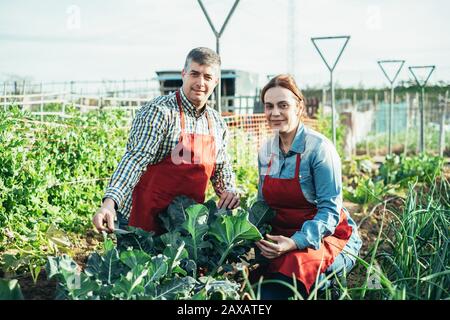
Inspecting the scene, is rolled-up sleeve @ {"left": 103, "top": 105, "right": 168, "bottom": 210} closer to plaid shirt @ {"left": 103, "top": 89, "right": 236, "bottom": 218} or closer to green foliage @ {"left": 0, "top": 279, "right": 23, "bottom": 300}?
plaid shirt @ {"left": 103, "top": 89, "right": 236, "bottom": 218}

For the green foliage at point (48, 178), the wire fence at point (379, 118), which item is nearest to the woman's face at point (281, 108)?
the green foliage at point (48, 178)

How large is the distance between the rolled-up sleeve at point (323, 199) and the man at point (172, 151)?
0.56 meters

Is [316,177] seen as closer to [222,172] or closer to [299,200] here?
[299,200]

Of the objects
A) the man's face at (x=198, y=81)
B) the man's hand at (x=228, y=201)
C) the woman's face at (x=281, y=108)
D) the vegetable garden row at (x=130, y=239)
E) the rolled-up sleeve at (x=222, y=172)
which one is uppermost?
the man's face at (x=198, y=81)

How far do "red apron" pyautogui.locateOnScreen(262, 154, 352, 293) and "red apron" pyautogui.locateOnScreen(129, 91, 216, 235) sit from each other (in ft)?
1.28

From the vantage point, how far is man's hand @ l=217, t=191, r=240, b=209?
3.17 metres

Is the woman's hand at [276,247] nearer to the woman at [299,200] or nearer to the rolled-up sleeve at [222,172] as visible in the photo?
the woman at [299,200]

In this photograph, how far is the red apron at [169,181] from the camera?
3100 millimetres

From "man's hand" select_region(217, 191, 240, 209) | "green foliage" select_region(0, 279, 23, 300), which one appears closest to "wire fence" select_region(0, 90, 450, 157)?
"man's hand" select_region(217, 191, 240, 209)

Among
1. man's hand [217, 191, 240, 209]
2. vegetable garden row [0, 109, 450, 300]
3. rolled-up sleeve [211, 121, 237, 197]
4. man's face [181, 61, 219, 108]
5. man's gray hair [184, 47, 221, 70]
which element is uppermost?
man's gray hair [184, 47, 221, 70]

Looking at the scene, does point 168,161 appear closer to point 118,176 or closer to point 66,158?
point 118,176

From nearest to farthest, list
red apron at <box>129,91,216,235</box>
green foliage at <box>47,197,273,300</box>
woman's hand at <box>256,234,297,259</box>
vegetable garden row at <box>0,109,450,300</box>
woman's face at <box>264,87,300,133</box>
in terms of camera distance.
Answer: green foliage at <box>47,197,273,300</box>
vegetable garden row at <box>0,109,450,300</box>
woman's hand at <box>256,234,297,259</box>
woman's face at <box>264,87,300,133</box>
red apron at <box>129,91,216,235</box>

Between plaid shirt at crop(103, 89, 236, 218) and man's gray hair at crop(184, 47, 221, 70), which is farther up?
man's gray hair at crop(184, 47, 221, 70)

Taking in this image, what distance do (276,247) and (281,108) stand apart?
71 cm
